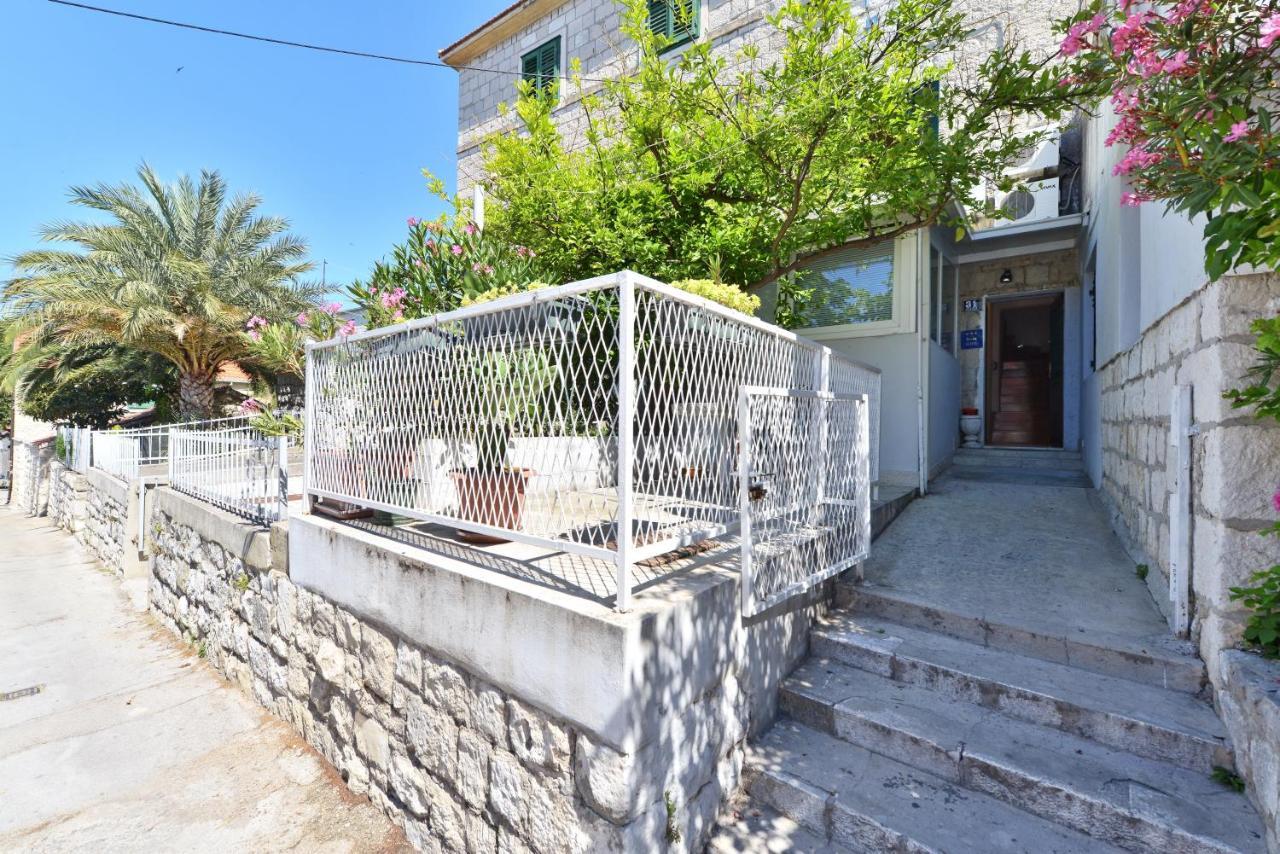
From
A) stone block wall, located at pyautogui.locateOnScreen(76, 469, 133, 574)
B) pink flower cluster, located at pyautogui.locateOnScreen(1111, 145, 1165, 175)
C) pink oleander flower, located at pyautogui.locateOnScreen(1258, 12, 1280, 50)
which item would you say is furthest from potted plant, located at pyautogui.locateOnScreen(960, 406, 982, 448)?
stone block wall, located at pyautogui.locateOnScreen(76, 469, 133, 574)

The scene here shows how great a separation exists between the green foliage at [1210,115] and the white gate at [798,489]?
1.47 metres

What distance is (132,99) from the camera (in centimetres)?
787

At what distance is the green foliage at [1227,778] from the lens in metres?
1.90

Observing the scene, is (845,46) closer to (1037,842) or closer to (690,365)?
(690,365)

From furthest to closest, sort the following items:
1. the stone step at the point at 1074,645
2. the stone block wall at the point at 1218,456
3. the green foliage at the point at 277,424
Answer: the green foliage at the point at 277,424 < the stone step at the point at 1074,645 < the stone block wall at the point at 1218,456

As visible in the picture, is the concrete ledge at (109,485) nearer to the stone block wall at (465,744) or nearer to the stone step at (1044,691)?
the stone block wall at (465,744)

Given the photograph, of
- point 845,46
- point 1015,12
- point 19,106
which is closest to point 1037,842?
point 845,46

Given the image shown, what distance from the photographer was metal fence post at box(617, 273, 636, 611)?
76.1 inches

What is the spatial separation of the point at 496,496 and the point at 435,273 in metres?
2.76

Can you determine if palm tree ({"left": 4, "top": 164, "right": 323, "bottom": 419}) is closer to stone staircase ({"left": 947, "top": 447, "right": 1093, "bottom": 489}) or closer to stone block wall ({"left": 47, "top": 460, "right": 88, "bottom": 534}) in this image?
stone block wall ({"left": 47, "top": 460, "right": 88, "bottom": 534})

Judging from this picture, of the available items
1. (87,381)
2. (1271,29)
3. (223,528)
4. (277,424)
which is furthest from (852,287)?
(87,381)

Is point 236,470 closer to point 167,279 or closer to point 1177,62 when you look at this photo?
point 1177,62

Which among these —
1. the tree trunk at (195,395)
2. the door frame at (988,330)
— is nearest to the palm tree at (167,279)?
the tree trunk at (195,395)

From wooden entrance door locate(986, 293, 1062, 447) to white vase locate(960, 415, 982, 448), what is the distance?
697 millimetres
